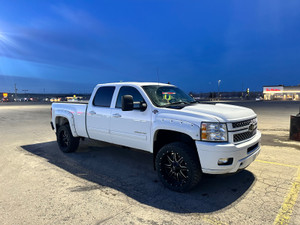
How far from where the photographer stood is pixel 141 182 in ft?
13.2

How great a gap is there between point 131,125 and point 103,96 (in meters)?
1.31

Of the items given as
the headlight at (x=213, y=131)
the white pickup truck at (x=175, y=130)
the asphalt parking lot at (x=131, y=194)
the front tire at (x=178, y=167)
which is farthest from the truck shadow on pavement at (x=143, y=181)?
the headlight at (x=213, y=131)

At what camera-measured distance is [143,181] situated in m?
4.09

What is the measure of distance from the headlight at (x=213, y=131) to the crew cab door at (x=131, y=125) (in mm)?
1090

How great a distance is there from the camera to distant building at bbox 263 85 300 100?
6969 centimetres

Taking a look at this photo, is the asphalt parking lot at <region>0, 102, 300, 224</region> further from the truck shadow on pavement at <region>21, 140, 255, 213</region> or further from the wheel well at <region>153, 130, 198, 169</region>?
the wheel well at <region>153, 130, 198, 169</region>

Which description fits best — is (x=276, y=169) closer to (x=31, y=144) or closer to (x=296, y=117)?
(x=296, y=117)

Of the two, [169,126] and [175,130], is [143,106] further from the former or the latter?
[175,130]

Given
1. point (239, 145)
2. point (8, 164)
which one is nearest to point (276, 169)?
point (239, 145)

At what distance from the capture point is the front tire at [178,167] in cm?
343

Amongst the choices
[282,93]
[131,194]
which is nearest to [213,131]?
[131,194]

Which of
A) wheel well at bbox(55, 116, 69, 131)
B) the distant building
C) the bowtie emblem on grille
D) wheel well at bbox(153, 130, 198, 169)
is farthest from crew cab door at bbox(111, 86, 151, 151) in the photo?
the distant building

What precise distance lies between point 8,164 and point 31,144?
7.38 ft

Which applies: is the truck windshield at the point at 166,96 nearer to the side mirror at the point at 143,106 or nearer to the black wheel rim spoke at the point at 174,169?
the side mirror at the point at 143,106
